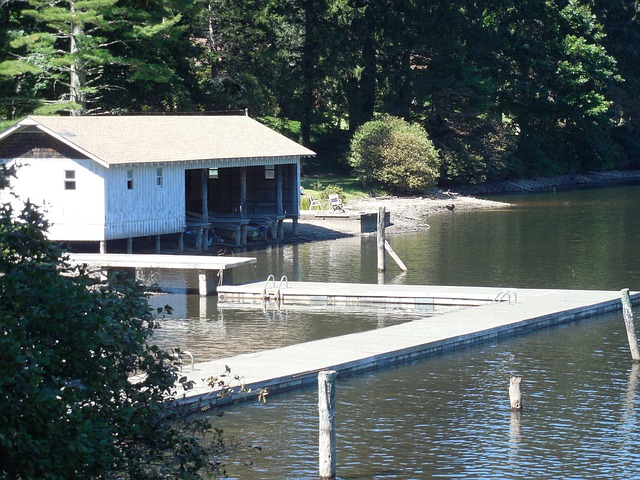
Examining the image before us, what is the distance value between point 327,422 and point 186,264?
66.5 ft

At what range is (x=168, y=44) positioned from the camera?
2482 inches

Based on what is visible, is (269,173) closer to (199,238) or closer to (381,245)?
(199,238)

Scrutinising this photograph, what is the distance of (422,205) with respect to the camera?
7081cm

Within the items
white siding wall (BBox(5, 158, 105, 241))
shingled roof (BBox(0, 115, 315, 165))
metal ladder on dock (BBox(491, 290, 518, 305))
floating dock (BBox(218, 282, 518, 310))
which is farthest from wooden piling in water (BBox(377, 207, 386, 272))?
white siding wall (BBox(5, 158, 105, 241))

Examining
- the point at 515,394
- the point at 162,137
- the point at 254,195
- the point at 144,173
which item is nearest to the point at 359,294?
the point at 144,173

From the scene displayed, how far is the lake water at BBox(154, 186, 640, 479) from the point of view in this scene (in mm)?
19156

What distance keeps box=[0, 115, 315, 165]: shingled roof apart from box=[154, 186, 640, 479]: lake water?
5895 millimetres

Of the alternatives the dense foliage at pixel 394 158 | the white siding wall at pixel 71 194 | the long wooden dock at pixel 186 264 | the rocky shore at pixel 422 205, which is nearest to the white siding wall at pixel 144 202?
the white siding wall at pixel 71 194

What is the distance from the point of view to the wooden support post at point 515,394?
22.0 meters

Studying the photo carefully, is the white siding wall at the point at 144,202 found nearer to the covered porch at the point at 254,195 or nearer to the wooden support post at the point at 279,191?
the covered porch at the point at 254,195

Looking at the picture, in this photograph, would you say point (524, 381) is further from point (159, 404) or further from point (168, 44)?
point (168, 44)

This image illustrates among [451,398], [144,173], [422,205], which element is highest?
[144,173]

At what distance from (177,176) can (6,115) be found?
1649cm

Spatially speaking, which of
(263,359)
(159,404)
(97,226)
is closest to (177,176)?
(97,226)
